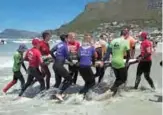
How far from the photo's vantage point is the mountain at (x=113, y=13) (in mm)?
125625

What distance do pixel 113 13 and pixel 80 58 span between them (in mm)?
134942

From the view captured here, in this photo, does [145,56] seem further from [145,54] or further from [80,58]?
[80,58]

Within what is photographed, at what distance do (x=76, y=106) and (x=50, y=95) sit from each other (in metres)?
1.36

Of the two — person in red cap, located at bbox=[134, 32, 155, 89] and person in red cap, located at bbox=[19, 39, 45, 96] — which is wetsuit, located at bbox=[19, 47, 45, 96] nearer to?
person in red cap, located at bbox=[19, 39, 45, 96]

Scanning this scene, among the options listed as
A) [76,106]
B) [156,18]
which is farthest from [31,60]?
[156,18]

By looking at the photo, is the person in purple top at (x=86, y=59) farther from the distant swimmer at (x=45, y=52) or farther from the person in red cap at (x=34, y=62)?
the distant swimmer at (x=45, y=52)

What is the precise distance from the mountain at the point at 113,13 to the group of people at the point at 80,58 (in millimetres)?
104789

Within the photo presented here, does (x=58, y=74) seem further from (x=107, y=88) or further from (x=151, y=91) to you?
(x=151, y=91)

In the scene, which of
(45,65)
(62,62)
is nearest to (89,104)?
(62,62)

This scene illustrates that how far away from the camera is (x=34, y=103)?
11414 mm

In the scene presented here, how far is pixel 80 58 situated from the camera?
1128cm

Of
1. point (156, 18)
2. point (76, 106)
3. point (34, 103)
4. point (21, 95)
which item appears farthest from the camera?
point (156, 18)

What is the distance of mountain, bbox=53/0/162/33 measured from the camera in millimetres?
125625

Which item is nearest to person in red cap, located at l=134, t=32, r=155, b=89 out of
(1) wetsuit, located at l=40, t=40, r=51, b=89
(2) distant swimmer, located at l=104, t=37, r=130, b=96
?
(2) distant swimmer, located at l=104, t=37, r=130, b=96
